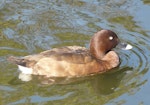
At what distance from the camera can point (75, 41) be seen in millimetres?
9922

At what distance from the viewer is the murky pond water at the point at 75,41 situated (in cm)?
802

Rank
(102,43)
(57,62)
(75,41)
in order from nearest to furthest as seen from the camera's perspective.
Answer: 1. (57,62)
2. (102,43)
3. (75,41)

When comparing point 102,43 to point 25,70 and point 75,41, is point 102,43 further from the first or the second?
point 25,70

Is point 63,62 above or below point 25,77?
above

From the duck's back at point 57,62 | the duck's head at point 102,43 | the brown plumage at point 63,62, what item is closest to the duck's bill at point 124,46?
the duck's head at point 102,43

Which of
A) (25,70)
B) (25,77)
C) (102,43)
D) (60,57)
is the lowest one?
(25,77)

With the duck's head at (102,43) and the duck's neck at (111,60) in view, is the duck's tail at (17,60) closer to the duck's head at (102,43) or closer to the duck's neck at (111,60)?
the duck's head at (102,43)

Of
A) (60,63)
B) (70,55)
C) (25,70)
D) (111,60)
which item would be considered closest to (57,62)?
(60,63)

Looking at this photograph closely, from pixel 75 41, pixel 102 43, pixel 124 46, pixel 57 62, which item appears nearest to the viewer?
pixel 57 62

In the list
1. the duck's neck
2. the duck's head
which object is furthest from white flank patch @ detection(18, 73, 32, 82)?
the duck's neck

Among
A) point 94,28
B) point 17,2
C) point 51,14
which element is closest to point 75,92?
point 94,28

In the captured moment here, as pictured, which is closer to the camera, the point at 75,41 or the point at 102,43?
the point at 102,43

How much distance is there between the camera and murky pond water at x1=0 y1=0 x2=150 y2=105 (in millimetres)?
8016

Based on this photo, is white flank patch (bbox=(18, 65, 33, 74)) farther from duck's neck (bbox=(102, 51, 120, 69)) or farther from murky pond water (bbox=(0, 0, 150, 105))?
duck's neck (bbox=(102, 51, 120, 69))
